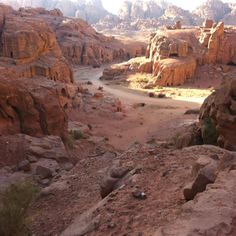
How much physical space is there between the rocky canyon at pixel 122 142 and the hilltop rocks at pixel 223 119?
3 centimetres

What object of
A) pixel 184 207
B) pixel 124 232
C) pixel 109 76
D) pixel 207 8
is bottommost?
pixel 109 76

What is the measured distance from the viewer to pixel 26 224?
23.2ft

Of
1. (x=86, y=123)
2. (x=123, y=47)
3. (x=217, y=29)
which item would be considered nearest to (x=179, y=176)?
(x=86, y=123)

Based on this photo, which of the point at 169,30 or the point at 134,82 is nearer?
the point at 134,82

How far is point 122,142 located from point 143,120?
642 centimetres

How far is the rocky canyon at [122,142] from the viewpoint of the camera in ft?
18.4

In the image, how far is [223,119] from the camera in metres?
12.4

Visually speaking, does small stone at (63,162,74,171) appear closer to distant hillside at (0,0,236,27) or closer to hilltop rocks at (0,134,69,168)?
hilltop rocks at (0,134,69,168)

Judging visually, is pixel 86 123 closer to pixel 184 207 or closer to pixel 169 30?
pixel 184 207

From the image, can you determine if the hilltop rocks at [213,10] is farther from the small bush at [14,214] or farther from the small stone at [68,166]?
the small bush at [14,214]

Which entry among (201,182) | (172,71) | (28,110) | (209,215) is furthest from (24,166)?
(172,71)

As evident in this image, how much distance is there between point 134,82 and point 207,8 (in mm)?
66866

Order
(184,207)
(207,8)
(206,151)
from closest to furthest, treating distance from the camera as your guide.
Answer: (184,207) < (206,151) < (207,8)

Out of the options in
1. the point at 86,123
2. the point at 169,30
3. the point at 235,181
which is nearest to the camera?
the point at 235,181
